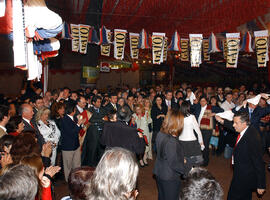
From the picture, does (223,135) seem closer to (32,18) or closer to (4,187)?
(32,18)

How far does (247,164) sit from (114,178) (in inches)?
104

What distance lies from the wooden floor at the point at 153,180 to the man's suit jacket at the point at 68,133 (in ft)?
3.16

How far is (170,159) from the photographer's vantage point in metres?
3.42

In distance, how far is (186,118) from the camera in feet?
17.2

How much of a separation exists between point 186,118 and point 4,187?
13.7ft

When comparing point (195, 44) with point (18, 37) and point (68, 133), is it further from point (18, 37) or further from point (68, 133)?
point (18, 37)

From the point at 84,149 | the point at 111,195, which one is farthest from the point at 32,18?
the point at 84,149

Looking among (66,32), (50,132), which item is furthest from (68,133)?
(66,32)

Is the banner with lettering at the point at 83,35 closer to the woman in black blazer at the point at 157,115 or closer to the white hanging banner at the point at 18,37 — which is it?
the woman in black blazer at the point at 157,115

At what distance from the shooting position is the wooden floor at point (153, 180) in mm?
4938

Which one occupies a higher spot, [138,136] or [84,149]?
[138,136]

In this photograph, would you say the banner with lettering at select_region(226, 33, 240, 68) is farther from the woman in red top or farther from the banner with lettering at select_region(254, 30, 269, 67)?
the woman in red top

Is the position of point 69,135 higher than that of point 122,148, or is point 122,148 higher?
point 122,148

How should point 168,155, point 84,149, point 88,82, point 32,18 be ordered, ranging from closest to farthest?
1. point 32,18
2. point 168,155
3. point 84,149
4. point 88,82
